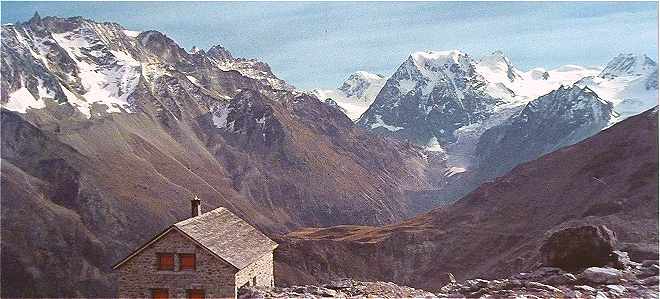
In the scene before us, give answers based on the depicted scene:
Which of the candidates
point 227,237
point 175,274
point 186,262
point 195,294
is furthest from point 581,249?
point 175,274

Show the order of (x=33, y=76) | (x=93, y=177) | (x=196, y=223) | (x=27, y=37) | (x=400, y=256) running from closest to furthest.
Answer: (x=196, y=223) < (x=400, y=256) < (x=93, y=177) < (x=33, y=76) < (x=27, y=37)

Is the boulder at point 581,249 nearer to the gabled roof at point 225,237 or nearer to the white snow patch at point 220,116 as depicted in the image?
the gabled roof at point 225,237

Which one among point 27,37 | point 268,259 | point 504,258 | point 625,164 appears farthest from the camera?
point 27,37

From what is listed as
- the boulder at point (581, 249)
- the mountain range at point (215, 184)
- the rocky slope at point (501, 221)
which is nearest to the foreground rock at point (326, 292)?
the boulder at point (581, 249)

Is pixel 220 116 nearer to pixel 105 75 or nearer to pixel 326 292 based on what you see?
pixel 105 75

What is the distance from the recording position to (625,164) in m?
68.0

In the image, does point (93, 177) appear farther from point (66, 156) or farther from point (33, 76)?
point (33, 76)

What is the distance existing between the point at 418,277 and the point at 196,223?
48708 millimetres

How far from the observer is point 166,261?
2248 centimetres

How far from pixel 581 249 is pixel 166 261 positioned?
14.3 meters

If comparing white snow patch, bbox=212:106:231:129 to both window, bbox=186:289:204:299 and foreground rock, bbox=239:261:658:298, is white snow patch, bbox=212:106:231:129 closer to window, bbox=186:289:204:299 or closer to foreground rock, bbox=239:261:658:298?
window, bbox=186:289:204:299

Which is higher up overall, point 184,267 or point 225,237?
point 225,237

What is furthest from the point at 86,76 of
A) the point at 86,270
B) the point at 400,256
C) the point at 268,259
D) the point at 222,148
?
the point at 268,259

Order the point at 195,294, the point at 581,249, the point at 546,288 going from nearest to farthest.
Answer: the point at 546,288, the point at 195,294, the point at 581,249
